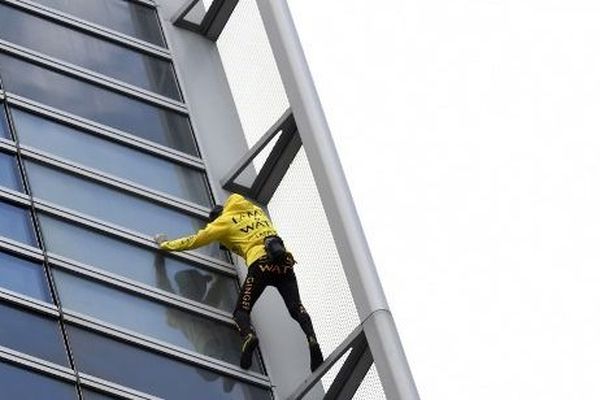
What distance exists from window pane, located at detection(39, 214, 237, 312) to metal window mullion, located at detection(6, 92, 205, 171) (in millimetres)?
1393

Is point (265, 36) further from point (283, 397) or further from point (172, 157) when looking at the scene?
point (283, 397)

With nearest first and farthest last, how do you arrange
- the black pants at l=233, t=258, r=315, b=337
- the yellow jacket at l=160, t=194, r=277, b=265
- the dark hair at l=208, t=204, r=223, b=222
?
the black pants at l=233, t=258, r=315, b=337 → the yellow jacket at l=160, t=194, r=277, b=265 → the dark hair at l=208, t=204, r=223, b=222

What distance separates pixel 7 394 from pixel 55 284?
163cm

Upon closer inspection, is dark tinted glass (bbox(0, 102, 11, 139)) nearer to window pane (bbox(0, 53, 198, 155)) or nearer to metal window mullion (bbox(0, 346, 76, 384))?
window pane (bbox(0, 53, 198, 155))

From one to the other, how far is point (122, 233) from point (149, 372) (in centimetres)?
176

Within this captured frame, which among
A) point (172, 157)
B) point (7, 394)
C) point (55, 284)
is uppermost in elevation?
point (172, 157)

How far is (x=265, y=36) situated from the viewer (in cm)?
2503

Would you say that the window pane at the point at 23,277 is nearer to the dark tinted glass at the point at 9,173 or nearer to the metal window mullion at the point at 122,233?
the metal window mullion at the point at 122,233

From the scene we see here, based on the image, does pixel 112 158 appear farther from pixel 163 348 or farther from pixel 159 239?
pixel 163 348

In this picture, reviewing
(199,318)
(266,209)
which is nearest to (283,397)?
(199,318)

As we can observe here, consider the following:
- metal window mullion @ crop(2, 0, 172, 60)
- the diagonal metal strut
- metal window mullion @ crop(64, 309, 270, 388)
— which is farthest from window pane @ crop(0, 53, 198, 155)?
metal window mullion @ crop(64, 309, 270, 388)

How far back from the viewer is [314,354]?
22297 mm

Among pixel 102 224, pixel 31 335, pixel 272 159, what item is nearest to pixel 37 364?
pixel 31 335

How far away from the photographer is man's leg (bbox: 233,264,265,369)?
22391 millimetres
